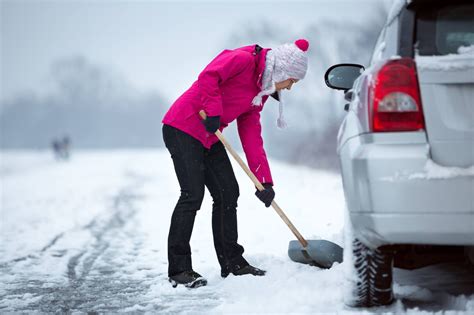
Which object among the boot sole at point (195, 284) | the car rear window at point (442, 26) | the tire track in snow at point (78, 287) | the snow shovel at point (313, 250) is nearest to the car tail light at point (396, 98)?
the car rear window at point (442, 26)

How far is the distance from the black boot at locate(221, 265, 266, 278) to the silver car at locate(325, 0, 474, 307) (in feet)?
4.23

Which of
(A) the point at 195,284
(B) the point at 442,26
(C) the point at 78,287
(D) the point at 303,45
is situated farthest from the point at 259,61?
(C) the point at 78,287

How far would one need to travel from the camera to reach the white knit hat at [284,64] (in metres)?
3.72

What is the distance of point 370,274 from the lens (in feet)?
9.04

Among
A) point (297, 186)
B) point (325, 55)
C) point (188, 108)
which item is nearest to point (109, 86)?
point (325, 55)

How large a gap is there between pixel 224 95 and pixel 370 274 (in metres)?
1.59

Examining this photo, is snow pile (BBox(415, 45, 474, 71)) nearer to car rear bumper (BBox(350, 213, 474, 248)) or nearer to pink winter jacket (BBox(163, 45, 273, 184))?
car rear bumper (BBox(350, 213, 474, 248))

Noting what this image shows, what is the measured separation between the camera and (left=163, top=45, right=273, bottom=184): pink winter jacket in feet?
11.7

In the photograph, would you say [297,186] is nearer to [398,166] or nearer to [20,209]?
[20,209]

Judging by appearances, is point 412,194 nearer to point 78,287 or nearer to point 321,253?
point 321,253

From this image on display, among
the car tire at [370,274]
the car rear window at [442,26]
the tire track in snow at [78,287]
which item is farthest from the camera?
the tire track in snow at [78,287]

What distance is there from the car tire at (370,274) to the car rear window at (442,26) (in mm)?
969

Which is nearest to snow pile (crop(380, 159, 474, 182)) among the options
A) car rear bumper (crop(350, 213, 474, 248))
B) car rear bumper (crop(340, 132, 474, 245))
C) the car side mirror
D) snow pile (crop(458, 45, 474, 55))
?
car rear bumper (crop(340, 132, 474, 245))

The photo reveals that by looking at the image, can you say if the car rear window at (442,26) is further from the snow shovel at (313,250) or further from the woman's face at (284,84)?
the snow shovel at (313,250)
